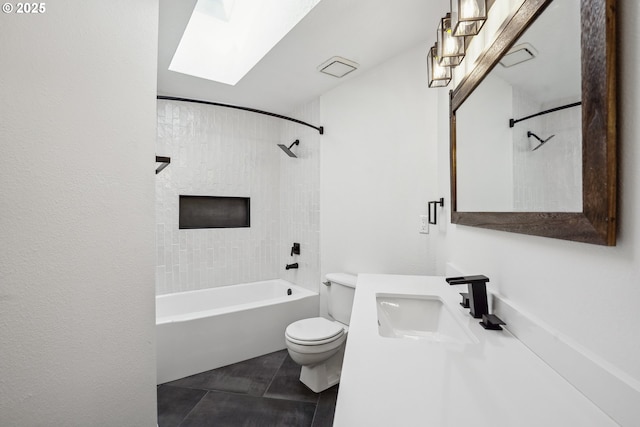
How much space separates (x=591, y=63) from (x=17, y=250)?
4.99ft

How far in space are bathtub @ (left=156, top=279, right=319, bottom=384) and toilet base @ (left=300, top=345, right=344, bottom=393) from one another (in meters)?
0.60

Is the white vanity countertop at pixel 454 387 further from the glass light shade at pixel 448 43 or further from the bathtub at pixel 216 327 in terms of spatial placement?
the bathtub at pixel 216 327

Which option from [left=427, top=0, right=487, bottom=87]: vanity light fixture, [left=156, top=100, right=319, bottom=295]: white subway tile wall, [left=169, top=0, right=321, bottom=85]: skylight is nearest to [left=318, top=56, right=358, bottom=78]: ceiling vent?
[left=169, top=0, right=321, bottom=85]: skylight

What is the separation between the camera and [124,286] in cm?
105

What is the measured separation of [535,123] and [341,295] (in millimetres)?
1827

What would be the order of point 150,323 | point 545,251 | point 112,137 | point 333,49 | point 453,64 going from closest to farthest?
point 545,251
point 112,137
point 150,323
point 453,64
point 333,49

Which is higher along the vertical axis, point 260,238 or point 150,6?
point 150,6

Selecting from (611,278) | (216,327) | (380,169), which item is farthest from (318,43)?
(216,327)

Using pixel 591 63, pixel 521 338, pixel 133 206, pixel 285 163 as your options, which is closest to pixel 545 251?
pixel 521 338

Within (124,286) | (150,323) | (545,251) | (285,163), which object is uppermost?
(285,163)

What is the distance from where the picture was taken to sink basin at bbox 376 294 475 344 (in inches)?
47.8

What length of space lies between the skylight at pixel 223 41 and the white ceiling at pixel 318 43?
81mm

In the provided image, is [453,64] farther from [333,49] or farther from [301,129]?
[301,129]

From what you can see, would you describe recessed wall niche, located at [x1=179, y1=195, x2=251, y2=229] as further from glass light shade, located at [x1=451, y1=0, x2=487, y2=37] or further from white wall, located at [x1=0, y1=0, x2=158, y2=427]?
glass light shade, located at [x1=451, y1=0, x2=487, y2=37]
